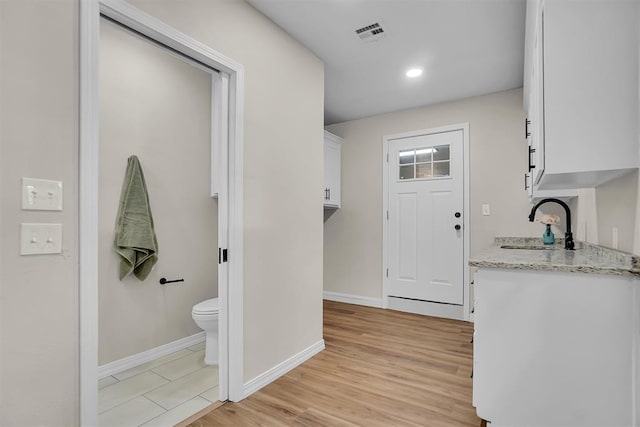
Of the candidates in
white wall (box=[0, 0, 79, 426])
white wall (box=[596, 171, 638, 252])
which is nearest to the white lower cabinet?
white wall (box=[596, 171, 638, 252])

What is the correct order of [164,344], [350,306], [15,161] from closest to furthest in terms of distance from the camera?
[15,161] < [164,344] < [350,306]

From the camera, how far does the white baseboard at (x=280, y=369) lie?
2076 mm

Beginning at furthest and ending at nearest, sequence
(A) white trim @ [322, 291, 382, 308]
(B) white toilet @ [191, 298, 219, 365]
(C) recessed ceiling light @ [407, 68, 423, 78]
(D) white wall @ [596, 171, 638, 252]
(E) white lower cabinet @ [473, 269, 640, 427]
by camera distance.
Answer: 1. (A) white trim @ [322, 291, 382, 308]
2. (C) recessed ceiling light @ [407, 68, 423, 78]
3. (B) white toilet @ [191, 298, 219, 365]
4. (D) white wall @ [596, 171, 638, 252]
5. (E) white lower cabinet @ [473, 269, 640, 427]

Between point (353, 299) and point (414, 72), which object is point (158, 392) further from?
point (414, 72)

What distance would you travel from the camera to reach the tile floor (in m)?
1.85

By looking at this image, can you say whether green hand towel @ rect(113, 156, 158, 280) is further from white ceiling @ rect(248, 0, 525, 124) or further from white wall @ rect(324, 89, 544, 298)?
white wall @ rect(324, 89, 544, 298)

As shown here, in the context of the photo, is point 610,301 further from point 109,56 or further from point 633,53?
point 109,56

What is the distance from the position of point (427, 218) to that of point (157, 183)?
294 cm

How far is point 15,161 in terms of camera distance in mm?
1136

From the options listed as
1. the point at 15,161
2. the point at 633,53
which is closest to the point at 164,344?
the point at 15,161

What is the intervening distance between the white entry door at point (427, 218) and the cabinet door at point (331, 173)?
2.37ft

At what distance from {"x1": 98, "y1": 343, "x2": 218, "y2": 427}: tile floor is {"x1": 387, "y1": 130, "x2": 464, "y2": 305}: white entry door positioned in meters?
2.51

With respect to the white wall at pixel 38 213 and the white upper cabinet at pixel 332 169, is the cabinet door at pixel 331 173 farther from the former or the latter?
the white wall at pixel 38 213

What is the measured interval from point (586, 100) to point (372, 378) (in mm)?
2033
